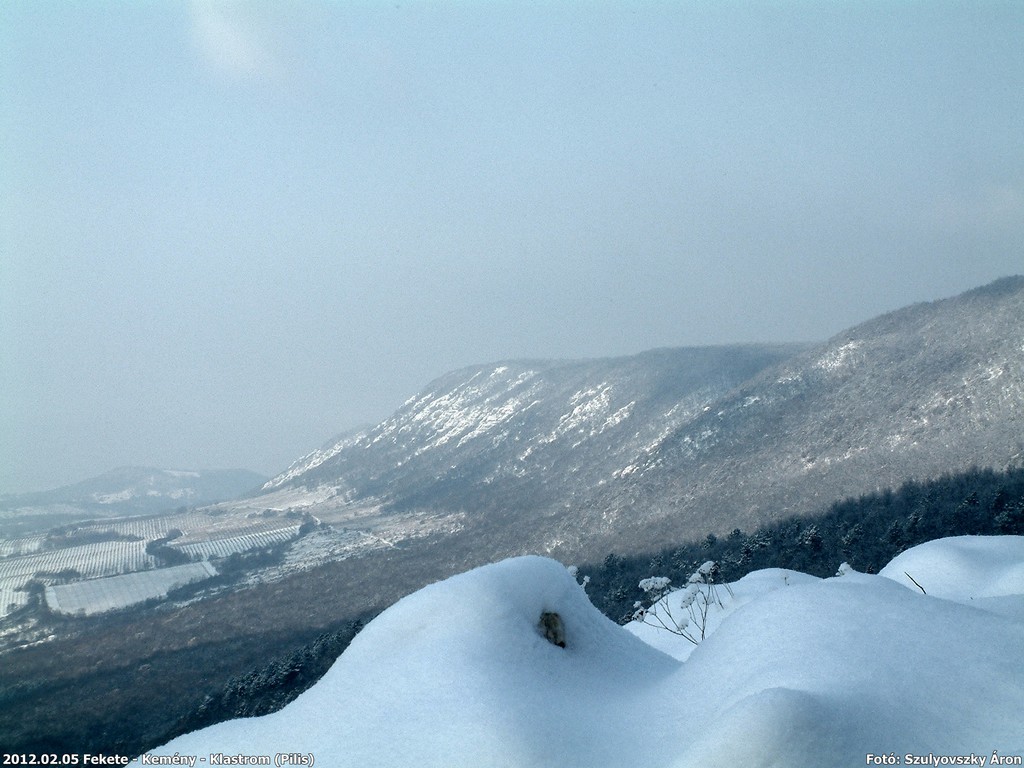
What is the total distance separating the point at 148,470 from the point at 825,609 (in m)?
199

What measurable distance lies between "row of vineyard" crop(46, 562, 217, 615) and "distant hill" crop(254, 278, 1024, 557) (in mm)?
34482

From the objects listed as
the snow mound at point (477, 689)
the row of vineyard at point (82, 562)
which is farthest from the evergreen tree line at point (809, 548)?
the row of vineyard at point (82, 562)

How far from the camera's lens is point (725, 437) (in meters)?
71.9

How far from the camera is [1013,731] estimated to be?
5297mm

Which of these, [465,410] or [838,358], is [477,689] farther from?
[465,410]

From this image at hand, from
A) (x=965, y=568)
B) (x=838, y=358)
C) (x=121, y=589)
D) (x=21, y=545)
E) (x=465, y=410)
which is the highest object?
(x=838, y=358)

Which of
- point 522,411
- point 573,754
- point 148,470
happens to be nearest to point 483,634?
point 573,754

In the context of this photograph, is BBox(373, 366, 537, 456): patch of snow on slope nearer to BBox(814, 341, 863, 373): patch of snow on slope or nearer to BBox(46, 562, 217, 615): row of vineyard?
BBox(814, 341, 863, 373): patch of snow on slope

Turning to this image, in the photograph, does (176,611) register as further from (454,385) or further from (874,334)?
(454,385)

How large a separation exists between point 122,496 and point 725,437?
139 metres

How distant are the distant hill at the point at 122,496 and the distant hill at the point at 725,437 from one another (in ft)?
129

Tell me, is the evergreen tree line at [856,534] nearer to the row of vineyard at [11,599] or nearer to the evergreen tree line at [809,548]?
the evergreen tree line at [809,548]

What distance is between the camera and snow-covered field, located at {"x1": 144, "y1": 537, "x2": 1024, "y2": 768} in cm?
520

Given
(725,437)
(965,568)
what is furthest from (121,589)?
(965,568)
